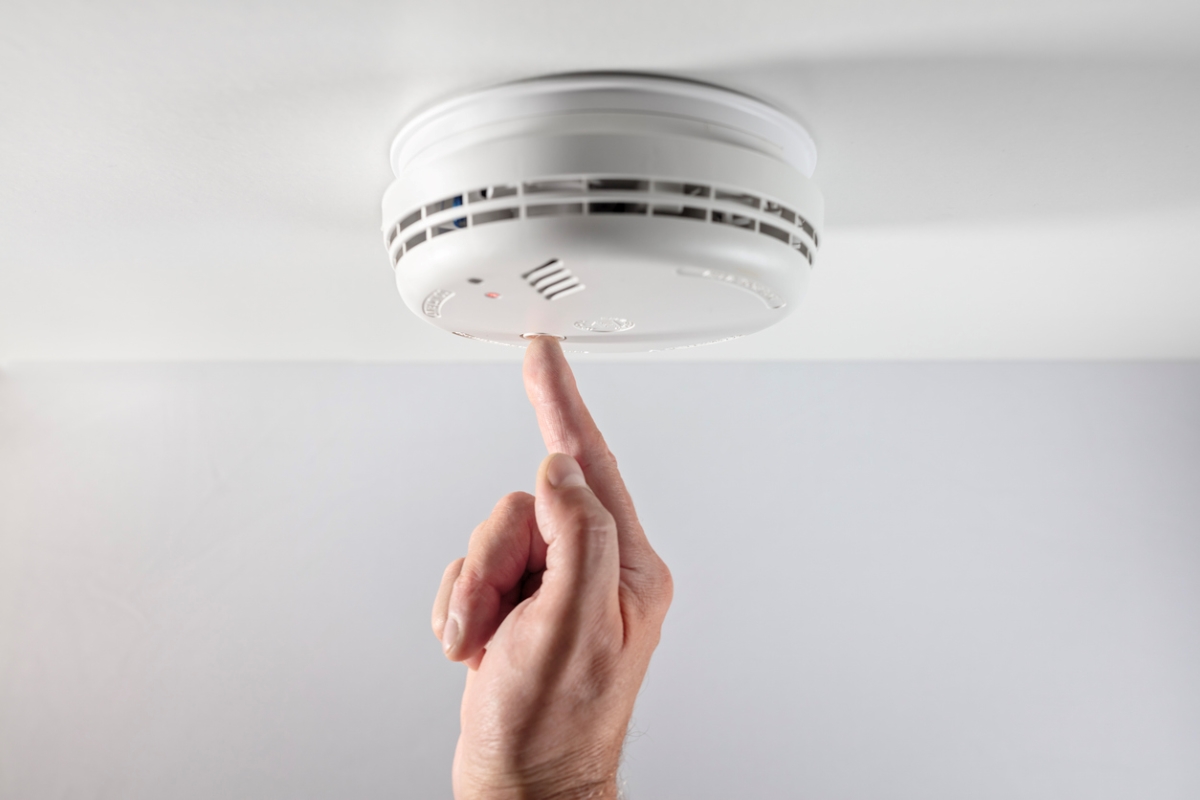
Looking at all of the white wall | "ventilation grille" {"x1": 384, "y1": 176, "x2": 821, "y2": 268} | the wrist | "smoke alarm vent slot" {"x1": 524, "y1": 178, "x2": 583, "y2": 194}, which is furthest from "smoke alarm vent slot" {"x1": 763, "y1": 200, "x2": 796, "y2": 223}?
the white wall

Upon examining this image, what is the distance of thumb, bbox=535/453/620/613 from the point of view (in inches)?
24.3

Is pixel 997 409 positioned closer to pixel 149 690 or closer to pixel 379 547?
pixel 379 547

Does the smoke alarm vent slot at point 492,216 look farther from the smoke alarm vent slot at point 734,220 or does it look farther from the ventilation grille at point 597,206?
the smoke alarm vent slot at point 734,220

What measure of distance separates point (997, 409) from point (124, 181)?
160 centimetres

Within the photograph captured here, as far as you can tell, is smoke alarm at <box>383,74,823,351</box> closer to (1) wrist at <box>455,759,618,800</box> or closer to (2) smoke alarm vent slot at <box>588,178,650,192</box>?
(2) smoke alarm vent slot at <box>588,178,650,192</box>

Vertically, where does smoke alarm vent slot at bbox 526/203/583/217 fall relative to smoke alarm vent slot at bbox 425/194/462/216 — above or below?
below

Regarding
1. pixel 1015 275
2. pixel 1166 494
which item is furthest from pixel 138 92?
pixel 1166 494

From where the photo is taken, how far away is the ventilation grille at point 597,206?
498 millimetres

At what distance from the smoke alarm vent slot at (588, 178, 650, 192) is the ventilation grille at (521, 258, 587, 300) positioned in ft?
0.19

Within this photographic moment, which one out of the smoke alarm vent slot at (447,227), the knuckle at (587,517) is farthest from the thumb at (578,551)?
the smoke alarm vent slot at (447,227)

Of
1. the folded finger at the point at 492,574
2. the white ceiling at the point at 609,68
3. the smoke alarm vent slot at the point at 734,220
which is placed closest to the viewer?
the white ceiling at the point at 609,68

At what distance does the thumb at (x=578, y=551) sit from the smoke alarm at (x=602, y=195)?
174 mm

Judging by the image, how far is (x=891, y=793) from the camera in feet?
4.99

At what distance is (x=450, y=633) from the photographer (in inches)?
28.9
